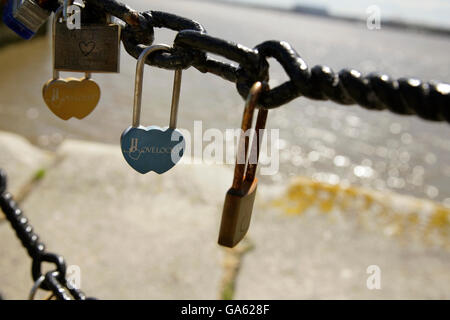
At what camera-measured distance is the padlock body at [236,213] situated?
0.65 m

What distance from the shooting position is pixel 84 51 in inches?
30.1

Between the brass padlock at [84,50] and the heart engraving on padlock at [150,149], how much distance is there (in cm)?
12

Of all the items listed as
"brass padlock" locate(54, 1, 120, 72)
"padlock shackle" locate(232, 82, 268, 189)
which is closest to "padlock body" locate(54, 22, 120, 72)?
"brass padlock" locate(54, 1, 120, 72)

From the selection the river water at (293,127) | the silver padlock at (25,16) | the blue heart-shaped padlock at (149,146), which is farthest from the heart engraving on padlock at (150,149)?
the river water at (293,127)

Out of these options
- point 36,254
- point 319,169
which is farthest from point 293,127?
point 36,254

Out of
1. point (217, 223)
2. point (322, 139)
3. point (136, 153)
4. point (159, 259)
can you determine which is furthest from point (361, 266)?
point (322, 139)

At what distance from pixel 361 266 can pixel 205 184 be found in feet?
4.00

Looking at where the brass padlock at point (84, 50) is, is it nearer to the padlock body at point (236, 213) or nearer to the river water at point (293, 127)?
the padlock body at point (236, 213)

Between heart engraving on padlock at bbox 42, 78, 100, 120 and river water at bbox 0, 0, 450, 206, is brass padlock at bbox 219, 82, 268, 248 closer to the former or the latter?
heart engraving on padlock at bbox 42, 78, 100, 120

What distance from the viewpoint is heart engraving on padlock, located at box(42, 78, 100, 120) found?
881 mm

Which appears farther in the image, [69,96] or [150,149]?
[69,96]

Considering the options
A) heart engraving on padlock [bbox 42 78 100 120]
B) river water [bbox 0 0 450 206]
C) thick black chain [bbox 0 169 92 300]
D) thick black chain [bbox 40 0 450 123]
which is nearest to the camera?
thick black chain [bbox 40 0 450 123]

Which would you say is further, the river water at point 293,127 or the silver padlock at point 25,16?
the river water at point 293,127

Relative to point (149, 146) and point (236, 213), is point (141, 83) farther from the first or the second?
point (236, 213)
